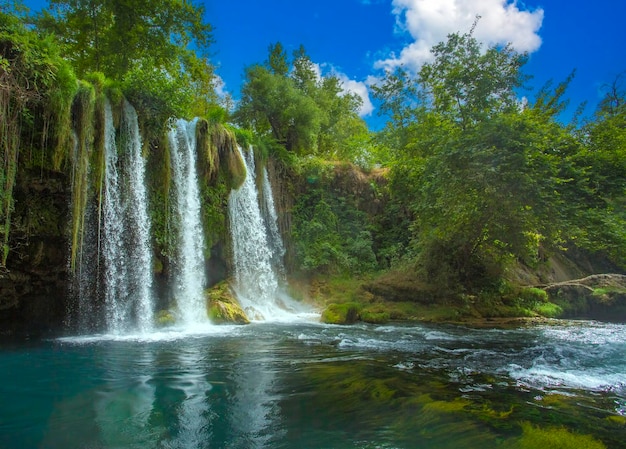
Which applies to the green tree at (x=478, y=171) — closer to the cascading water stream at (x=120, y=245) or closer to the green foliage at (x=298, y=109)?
the green foliage at (x=298, y=109)

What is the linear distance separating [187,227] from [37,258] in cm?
480

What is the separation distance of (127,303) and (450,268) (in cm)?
1252

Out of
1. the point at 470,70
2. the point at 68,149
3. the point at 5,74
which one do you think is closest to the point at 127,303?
the point at 68,149

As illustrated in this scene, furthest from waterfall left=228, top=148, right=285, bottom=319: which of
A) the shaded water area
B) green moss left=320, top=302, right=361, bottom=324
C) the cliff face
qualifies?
the shaded water area

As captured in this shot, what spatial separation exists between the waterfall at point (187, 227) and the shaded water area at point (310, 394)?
A: 12.0ft

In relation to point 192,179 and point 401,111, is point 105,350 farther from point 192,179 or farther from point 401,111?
point 401,111

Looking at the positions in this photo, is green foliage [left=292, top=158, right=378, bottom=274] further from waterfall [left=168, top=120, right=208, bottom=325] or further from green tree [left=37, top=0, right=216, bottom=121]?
green tree [left=37, top=0, right=216, bottom=121]

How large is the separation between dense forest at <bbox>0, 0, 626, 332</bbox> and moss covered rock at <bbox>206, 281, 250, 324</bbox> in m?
1.99

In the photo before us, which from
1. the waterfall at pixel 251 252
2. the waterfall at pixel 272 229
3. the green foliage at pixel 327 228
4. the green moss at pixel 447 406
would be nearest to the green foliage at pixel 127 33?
the waterfall at pixel 251 252

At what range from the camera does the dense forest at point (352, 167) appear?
424 inches

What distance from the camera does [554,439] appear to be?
4.20m

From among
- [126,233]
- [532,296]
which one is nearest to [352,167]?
[532,296]

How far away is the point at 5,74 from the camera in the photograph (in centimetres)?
881

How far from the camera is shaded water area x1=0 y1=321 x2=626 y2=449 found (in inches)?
173
